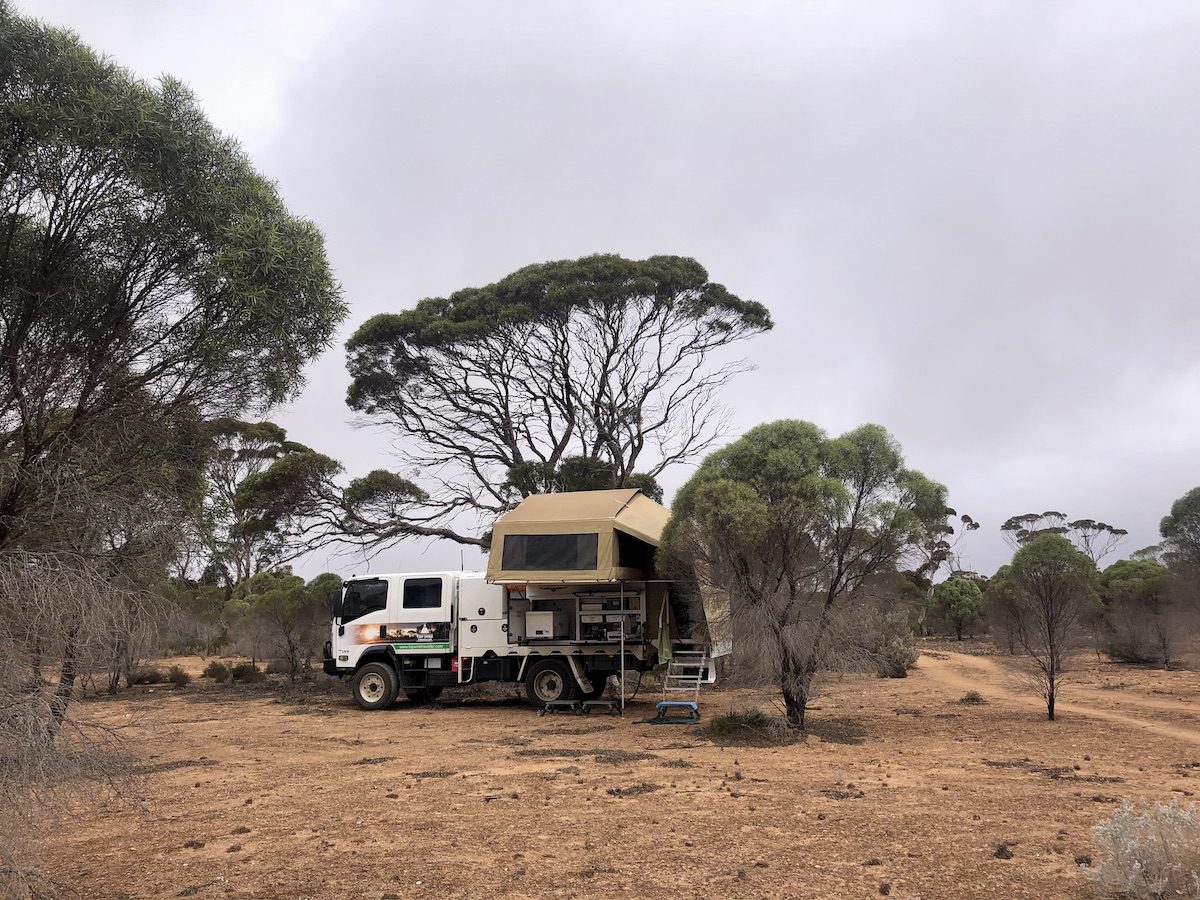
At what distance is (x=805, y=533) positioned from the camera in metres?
12.3

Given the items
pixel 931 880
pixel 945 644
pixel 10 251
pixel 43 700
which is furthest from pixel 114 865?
pixel 945 644

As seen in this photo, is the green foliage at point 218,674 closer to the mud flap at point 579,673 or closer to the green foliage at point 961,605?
the mud flap at point 579,673

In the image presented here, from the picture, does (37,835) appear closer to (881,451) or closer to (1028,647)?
(881,451)

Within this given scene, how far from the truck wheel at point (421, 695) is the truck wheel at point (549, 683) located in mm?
2715

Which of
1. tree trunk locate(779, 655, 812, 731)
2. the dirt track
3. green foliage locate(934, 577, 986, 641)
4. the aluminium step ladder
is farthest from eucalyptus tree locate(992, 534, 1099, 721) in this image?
green foliage locate(934, 577, 986, 641)

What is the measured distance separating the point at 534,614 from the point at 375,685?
384cm

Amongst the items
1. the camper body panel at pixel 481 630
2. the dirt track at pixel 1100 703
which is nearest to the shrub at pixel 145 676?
the camper body panel at pixel 481 630

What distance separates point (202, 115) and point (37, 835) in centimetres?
531

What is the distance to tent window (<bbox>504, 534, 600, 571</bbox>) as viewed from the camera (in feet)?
48.8

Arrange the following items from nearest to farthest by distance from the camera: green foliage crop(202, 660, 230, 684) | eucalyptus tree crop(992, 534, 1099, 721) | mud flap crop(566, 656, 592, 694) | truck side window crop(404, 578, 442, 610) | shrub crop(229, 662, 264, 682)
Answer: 1. eucalyptus tree crop(992, 534, 1099, 721)
2. mud flap crop(566, 656, 592, 694)
3. truck side window crop(404, 578, 442, 610)
4. green foliage crop(202, 660, 230, 684)
5. shrub crop(229, 662, 264, 682)

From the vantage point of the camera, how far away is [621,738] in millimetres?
12602

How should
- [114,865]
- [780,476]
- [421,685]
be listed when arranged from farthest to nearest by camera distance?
[421,685], [780,476], [114,865]

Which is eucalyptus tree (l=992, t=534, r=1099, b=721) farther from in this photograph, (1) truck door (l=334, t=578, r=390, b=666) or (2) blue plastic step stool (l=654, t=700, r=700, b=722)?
→ (1) truck door (l=334, t=578, r=390, b=666)

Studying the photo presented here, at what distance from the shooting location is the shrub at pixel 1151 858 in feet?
15.6
